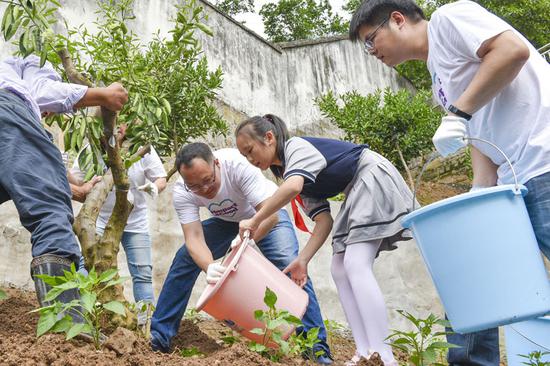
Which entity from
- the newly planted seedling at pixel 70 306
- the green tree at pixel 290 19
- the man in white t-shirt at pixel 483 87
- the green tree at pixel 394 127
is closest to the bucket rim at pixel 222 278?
the newly planted seedling at pixel 70 306

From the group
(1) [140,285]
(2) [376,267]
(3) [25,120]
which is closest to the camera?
(3) [25,120]

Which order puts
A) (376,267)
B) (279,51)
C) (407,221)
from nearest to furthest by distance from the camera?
(407,221), (376,267), (279,51)

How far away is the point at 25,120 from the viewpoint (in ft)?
7.70

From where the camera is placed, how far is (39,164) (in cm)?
232

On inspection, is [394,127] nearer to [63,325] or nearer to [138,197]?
[138,197]

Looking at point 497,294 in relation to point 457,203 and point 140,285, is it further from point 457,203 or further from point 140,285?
point 140,285

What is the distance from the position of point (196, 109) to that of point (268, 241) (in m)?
2.86

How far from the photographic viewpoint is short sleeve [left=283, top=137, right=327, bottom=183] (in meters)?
2.78

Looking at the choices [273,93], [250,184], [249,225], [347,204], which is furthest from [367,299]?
[273,93]

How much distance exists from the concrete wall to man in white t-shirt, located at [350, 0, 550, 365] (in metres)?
3.32

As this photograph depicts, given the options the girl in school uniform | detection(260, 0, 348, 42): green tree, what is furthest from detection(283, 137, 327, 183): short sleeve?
detection(260, 0, 348, 42): green tree

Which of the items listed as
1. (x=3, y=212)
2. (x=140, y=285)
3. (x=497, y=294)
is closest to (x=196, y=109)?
(x=3, y=212)

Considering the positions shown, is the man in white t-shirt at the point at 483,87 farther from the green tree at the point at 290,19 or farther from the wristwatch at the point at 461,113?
the green tree at the point at 290,19

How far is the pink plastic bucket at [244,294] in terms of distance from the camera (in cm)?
270
